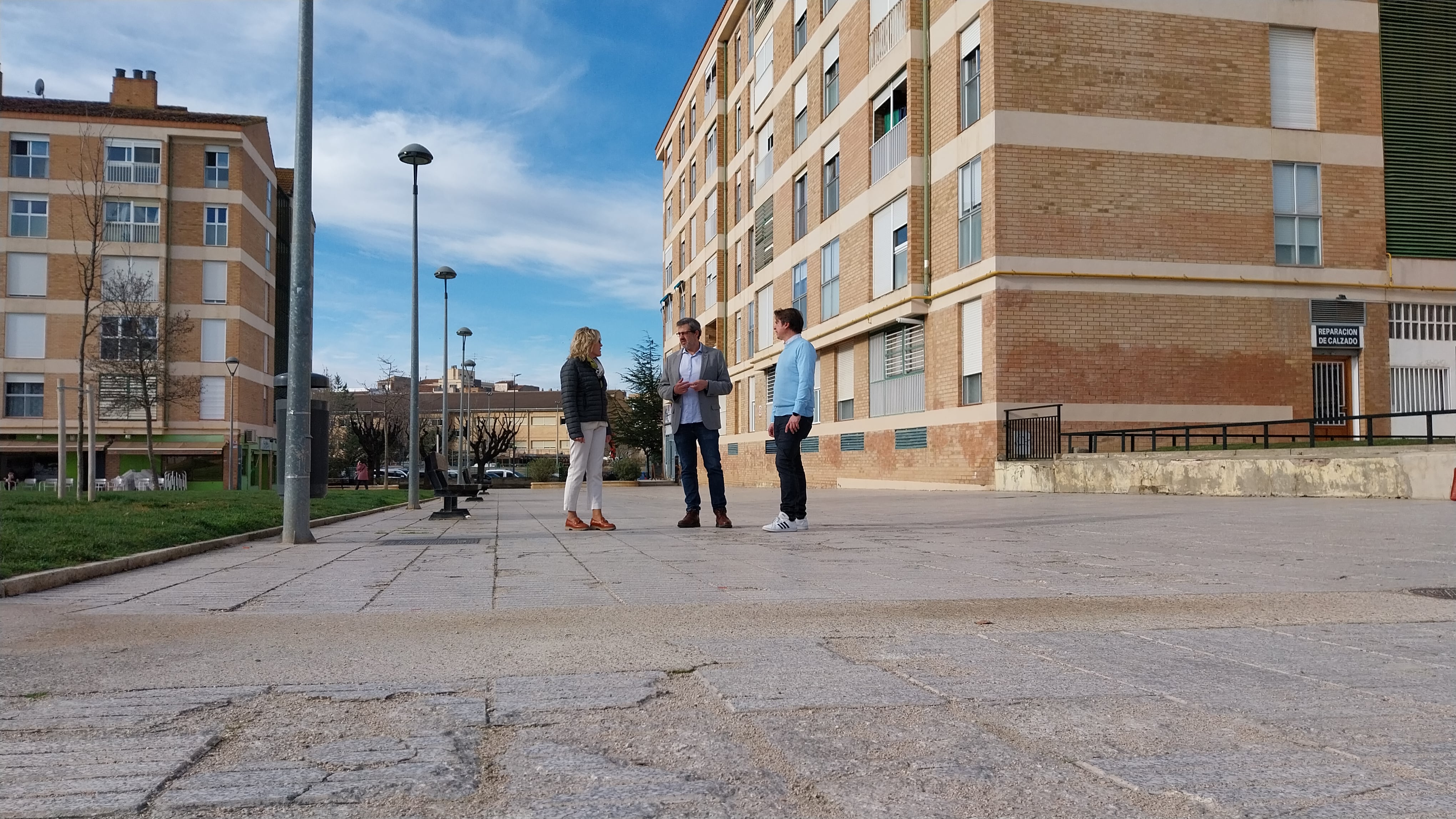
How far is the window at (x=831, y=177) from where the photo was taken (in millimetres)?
28391

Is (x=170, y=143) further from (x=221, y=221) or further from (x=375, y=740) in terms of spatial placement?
(x=375, y=740)

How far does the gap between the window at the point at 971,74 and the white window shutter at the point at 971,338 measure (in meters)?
3.70

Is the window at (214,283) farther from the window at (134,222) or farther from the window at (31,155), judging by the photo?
the window at (31,155)

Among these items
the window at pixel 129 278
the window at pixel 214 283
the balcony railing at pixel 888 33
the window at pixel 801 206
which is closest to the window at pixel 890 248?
the balcony railing at pixel 888 33

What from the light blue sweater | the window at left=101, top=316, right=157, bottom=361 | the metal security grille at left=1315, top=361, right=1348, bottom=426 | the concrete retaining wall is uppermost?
the window at left=101, top=316, right=157, bottom=361

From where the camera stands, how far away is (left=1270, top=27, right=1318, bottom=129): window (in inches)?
830

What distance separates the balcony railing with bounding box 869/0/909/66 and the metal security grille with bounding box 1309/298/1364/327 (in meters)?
10.5

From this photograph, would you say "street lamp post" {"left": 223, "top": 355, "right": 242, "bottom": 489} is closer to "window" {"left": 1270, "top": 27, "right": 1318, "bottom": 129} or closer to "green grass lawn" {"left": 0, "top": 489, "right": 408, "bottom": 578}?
"green grass lawn" {"left": 0, "top": 489, "right": 408, "bottom": 578}

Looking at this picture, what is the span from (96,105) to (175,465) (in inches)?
681

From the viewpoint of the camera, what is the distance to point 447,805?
190 centimetres

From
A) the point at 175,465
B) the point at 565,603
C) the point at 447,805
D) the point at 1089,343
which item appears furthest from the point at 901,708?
the point at 175,465

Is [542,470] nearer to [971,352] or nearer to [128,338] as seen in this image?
[128,338]

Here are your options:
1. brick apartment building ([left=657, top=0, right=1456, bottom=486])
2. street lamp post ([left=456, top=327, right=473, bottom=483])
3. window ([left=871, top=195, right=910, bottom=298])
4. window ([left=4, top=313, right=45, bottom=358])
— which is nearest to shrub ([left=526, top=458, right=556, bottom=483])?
street lamp post ([left=456, top=327, right=473, bottom=483])

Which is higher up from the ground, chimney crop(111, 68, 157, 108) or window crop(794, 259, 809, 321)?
chimney crop(111, 68, 157, 108)
